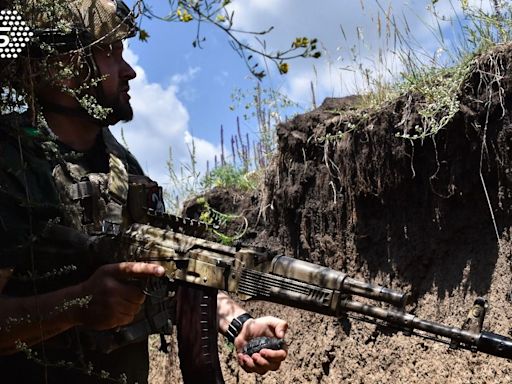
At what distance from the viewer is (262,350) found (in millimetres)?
2453

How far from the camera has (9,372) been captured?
2371 mm

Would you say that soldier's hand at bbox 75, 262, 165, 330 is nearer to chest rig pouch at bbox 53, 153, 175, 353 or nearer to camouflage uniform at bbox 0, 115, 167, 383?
camouflage uniform at bbox 0, 115, 167, 383

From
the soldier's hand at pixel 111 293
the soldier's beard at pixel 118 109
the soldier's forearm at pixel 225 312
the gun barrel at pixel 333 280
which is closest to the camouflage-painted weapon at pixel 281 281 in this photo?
the gun barrel at pixel 333 280

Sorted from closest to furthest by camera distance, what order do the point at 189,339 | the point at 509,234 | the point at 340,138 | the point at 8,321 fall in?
the point at 8,321
the point at 189,339
the point at 509,234
the point at 340,138

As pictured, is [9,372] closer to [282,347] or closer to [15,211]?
[15,211]

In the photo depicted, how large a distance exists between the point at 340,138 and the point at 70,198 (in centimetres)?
248

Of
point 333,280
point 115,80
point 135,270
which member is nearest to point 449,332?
point 333,280

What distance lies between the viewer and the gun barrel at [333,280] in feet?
6.88

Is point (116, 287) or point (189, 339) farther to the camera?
point (189, 339)

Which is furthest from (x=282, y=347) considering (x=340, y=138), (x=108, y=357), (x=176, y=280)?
(x=340, y=138)

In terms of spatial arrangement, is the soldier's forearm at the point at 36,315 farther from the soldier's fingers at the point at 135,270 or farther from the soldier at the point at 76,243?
the soldier's fingers at the point at 135,270

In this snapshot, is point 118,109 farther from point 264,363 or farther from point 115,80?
point 264,363

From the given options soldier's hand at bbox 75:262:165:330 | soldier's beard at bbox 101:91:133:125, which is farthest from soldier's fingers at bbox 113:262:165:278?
soldier's beard at bbox 101:91:133:125

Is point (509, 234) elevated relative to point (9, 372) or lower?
elevated
